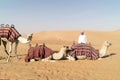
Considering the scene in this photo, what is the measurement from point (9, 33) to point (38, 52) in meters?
1.63

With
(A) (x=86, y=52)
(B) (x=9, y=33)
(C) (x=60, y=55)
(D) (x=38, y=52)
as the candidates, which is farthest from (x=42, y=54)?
(A) (x=86, y=52)

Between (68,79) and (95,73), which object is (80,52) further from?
(68,79)

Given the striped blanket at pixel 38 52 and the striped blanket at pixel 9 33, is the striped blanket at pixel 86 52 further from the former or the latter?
the striped blanket at pixel 9 33

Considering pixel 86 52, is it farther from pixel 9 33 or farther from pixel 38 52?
pixel 9 33

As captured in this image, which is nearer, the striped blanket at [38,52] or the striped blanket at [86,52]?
the striped blanket at [38,52]

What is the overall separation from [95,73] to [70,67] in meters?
1.62

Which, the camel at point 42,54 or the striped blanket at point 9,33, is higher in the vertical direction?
the striped blanket at point 9,33

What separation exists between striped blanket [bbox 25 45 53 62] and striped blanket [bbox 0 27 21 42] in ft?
3.06

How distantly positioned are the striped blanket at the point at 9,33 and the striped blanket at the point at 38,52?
0.93m

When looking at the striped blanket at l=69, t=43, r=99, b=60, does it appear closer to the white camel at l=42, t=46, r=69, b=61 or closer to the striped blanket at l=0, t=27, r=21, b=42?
the white camel at l=42, t=46, r=69, b=61

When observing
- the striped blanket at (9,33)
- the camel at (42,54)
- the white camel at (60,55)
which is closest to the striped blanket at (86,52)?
the white camel at (60,55)

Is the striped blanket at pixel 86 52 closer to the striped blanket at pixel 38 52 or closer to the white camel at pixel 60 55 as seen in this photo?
the white camel at pixel 60 55

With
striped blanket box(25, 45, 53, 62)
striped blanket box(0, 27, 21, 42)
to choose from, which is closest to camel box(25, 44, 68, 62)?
striped blanket box(25, 45, 53, 62)

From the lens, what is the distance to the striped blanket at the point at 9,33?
14192 millimetres
